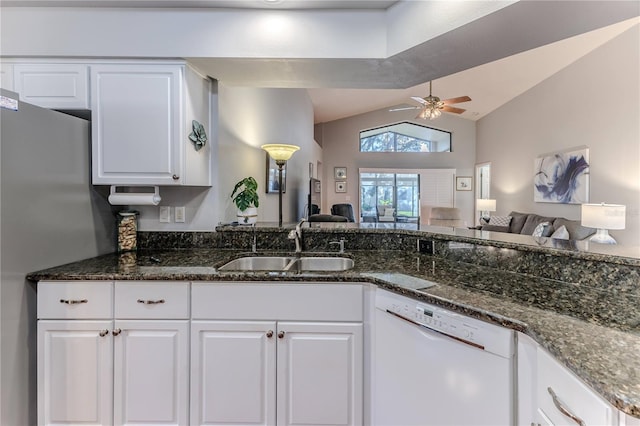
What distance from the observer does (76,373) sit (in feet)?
5.04

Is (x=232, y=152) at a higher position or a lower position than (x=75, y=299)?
higher

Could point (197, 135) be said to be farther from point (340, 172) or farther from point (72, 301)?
point (340, 172)

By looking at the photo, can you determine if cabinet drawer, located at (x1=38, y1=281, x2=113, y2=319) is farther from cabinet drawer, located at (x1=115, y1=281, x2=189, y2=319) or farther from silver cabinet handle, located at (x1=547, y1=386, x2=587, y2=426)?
silver cabinet handle, located at (x1=547, y1=386, x2=587, y2=426)

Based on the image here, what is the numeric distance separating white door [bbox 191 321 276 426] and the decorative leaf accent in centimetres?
106

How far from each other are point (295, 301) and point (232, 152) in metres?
1.41

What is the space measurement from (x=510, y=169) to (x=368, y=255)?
573 cm

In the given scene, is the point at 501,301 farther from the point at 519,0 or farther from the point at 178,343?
the point at 178,343

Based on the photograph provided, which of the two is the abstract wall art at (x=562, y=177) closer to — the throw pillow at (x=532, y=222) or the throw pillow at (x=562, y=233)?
the throw pillow at (x=532, y=222)

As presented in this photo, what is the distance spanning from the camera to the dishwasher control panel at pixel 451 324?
3.46ft

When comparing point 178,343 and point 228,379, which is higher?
point 178,343

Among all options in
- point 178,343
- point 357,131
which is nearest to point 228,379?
point 178,343

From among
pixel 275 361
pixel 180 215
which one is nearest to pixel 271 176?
pixel 180 215

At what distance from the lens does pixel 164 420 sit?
1.55 m

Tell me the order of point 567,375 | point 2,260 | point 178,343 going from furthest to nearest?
point 178,343 < point 2,260 < point 567,375
